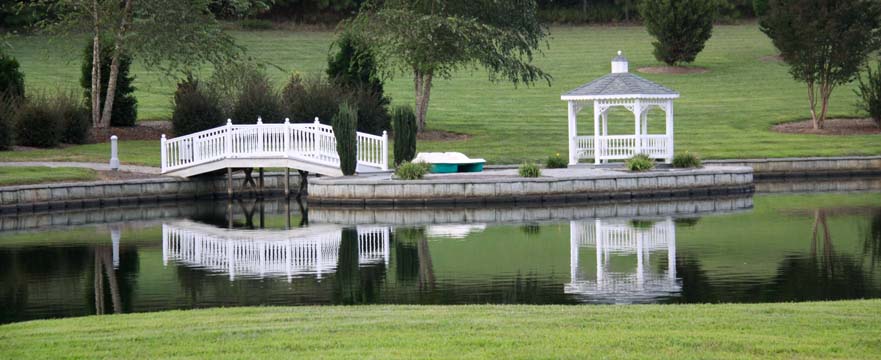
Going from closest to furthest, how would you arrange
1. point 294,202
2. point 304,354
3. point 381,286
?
point 304,354 < point 381,286 < point 294,202

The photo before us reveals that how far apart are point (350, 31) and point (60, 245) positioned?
63.3ft

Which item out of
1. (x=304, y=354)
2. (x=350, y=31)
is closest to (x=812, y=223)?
(x=304, y=354)

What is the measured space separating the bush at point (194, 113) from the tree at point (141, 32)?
3.68 ft

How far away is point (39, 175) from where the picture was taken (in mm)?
28766

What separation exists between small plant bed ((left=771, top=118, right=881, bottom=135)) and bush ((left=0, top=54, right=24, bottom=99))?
22709mm

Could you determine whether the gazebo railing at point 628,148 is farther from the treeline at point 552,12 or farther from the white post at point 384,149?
the treeline at point 552,12

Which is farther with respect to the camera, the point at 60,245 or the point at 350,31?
the point at 350,31

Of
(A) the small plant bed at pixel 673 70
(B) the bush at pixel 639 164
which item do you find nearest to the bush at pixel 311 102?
(B) the bush at pixel 639 164

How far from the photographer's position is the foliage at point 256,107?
36.8 metres

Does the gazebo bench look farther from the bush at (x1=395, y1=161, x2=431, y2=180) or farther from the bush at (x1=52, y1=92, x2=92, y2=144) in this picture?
the bush at (x1=52, y1=92, x2=92, y2=144)

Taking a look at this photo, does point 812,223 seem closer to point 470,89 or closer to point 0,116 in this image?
point 0,116

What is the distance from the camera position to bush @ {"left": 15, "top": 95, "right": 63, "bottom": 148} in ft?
116

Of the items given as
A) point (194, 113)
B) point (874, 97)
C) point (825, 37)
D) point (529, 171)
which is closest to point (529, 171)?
point (529, 171)

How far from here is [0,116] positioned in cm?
3406
